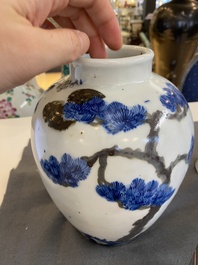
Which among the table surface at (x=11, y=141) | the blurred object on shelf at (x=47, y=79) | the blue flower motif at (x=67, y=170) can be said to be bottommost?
the blurred object on shelf at (x=47, y=79)

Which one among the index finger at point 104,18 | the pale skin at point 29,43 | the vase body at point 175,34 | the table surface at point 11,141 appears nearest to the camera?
the pale skin at point 29,43

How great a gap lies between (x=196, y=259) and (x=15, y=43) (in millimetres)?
263

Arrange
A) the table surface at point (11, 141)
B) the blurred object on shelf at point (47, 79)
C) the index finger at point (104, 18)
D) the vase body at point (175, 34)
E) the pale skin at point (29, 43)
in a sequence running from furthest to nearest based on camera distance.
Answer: the blurred object on shelf at point (47, 79) → the vase body at point (175, 34) → the table surface at point (11, 141) → the index finger at point (104, 18) → the pale skin at point (29, 43)

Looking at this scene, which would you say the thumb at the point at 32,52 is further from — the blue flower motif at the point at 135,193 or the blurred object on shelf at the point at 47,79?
the blurred object on shelf at the point at 47,79

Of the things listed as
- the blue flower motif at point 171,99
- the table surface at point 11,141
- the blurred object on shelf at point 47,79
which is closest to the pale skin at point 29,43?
the blue flower motif at point 171,99

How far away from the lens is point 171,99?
37 cm

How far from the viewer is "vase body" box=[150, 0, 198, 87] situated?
96 cm

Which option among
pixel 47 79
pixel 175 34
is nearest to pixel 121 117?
pixel 175 34

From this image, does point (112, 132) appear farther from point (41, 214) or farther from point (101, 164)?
point (41, 214)

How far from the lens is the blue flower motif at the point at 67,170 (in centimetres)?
34

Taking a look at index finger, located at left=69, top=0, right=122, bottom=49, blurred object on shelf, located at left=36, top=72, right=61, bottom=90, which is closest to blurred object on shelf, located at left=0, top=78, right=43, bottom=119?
index finger, located at left=69, top=0, right=122, bottom=49

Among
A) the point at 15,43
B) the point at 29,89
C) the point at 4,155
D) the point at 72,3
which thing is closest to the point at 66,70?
the point at 29,89

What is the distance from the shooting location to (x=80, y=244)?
0.42 meters

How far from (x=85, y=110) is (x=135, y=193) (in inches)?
4.1
